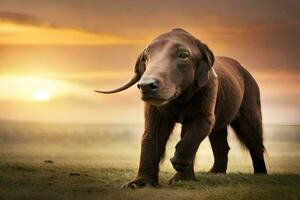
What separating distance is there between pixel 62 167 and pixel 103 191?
1.00m

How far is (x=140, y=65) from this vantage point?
546 centimetres

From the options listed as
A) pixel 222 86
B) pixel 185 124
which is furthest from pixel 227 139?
pixel 185 124

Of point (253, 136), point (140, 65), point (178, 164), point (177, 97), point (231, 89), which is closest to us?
point (178, 164)

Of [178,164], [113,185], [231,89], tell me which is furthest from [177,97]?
[231,89]

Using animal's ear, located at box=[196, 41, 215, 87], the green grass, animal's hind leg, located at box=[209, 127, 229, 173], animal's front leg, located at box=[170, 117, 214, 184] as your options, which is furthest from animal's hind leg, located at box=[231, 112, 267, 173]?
animal's ear, located at box=[196, 41, 215, 87]

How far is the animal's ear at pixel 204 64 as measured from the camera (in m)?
5.35

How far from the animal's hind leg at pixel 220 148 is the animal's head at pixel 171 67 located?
1331mm

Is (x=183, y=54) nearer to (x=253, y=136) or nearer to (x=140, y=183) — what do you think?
(x=140, y=183)

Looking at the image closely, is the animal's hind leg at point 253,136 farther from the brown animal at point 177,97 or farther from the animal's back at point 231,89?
the brown animal at point 177,97

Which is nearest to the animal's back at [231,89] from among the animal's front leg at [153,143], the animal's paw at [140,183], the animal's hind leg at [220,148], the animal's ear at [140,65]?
the animal's hind leg at [220,148]

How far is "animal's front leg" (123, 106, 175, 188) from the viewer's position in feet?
17.6

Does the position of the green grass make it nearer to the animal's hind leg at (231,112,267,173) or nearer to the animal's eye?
the animal's hind leg at (231,112,267,173)

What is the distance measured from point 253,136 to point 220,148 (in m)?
0.27

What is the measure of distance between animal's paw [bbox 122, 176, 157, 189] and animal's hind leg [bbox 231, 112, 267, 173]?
140 centimetres
